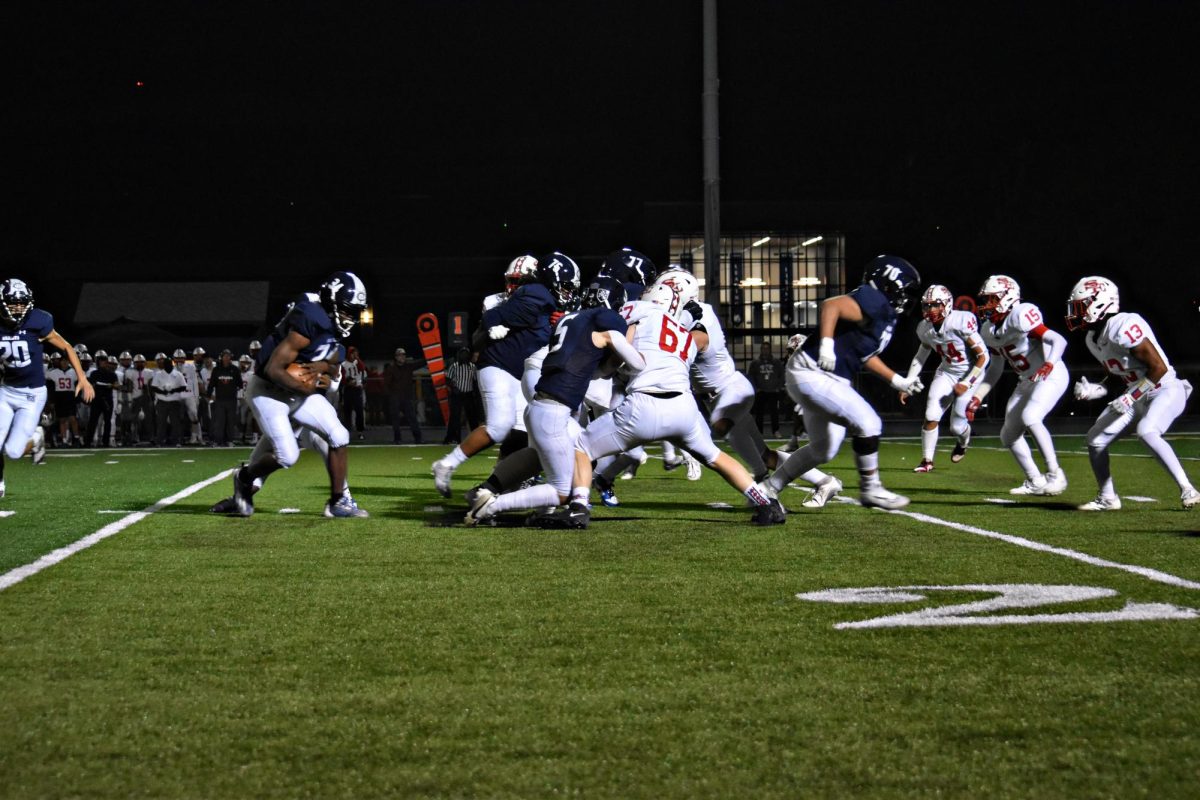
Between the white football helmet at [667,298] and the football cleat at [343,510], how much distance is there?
275 cm

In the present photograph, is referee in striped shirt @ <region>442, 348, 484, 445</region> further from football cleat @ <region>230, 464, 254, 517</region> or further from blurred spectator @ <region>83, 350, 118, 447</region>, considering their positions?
football cleat @ <region>230, 464, 254, 517</region>

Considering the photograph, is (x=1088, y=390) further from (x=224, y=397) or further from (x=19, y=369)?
(x=224, y=397)

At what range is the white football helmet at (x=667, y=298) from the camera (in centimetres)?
921

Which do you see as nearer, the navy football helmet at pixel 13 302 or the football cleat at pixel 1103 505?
the football cleat at pixel 1103 505

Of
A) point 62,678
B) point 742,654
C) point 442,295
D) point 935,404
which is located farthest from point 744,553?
point 442,295

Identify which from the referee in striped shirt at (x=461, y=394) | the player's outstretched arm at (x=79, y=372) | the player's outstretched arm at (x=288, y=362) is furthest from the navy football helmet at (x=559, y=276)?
the referee in striped shirt at (x=461, y=394)

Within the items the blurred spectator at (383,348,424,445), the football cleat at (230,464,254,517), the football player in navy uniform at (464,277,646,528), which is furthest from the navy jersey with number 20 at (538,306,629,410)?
the blurred spectator at (383,348,424,445)

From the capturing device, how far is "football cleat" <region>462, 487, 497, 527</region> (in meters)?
8.92

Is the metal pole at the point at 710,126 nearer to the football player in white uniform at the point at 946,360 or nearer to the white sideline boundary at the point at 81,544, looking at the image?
the football player in white uniform at the point at 946,360

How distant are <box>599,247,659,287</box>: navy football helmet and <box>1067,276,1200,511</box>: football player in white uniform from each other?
3.39m

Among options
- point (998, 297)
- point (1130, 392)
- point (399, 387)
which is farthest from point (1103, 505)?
point (399, 387)

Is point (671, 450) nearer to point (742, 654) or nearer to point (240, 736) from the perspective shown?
point (742, 654)

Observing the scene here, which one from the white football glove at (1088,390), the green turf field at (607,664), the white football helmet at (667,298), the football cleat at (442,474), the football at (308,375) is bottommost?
the green turf field at (607,664)

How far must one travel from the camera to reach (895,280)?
10047mm
